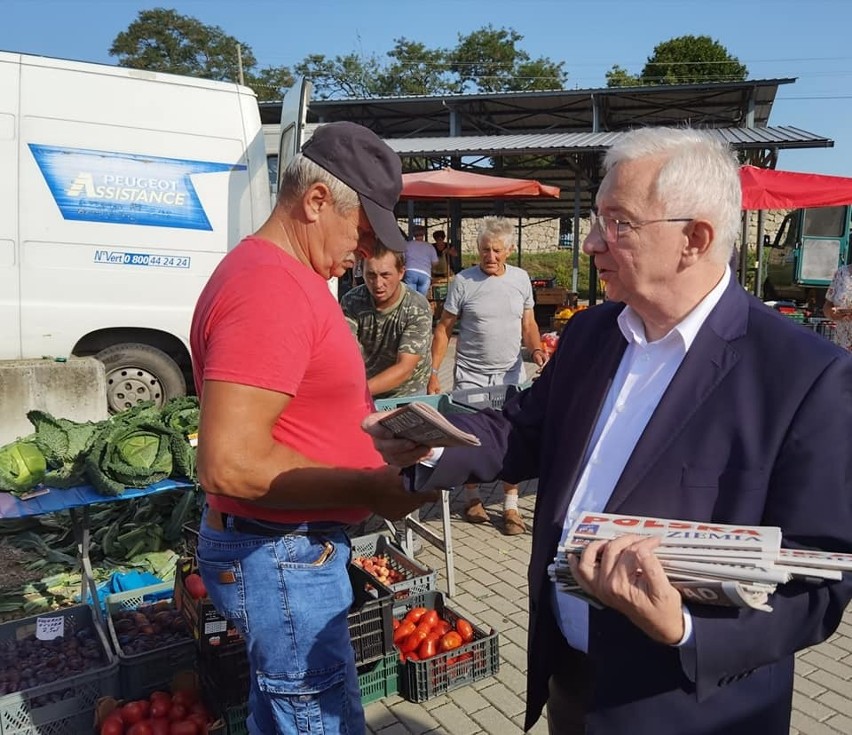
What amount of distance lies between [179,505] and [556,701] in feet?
11.2

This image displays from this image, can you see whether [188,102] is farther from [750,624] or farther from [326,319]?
[750,624]

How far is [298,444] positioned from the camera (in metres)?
1.80

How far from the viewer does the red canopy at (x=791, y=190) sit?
8695 mm

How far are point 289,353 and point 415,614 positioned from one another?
7.26 feet

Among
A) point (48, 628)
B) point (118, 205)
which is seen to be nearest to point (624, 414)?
point (48, 628)

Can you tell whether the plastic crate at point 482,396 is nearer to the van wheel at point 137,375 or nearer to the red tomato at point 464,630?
the red tomato at point 464,630

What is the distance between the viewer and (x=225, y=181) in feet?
21.3

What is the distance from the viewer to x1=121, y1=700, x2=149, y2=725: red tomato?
106 inches

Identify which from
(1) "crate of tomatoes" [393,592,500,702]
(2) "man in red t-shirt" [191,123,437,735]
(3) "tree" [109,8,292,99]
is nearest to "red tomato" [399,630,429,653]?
(1) "crate of tomatoes" [393,592,500,702]

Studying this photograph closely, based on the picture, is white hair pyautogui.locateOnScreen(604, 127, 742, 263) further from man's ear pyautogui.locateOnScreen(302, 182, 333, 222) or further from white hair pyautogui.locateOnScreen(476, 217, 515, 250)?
white hair pyautogui.locateOnScreen(476, 217, 515, 250)

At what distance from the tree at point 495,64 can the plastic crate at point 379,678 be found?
172 feet

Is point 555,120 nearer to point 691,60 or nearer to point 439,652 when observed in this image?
point 439,652

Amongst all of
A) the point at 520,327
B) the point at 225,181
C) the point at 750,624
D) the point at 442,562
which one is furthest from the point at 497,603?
the point at 225,181

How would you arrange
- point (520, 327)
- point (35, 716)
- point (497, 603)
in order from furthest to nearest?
1. point (520, 327)
2. point (497, 603)
3. point (35, 716)
